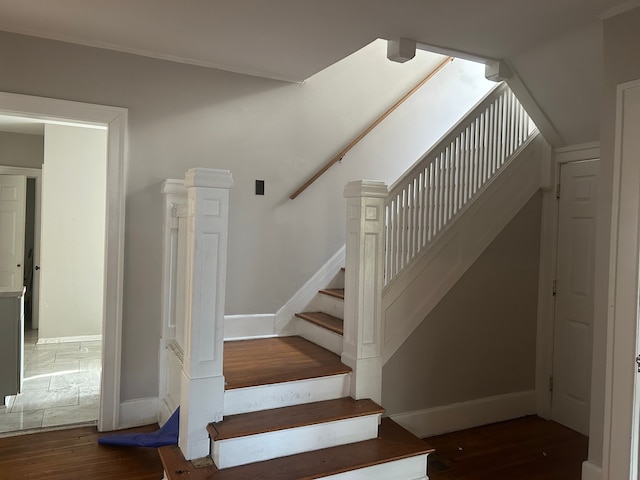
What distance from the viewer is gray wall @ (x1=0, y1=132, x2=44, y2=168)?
628 centimetres

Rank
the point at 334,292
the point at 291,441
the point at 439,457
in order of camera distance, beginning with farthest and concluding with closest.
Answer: the point at 334,292 < the point at 439,457 < the point at 291,441

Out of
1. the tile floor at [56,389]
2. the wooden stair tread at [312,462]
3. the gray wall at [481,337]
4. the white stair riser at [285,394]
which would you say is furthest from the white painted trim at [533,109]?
the tile floor at [56,389]

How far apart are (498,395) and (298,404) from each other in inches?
69.4

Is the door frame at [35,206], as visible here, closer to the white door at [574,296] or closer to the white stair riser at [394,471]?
the white stair riser at [394,471]

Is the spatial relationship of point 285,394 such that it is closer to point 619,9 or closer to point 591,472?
point 591,472

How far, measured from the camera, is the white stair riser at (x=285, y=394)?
2619 millimetres

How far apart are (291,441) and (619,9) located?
2811 mm

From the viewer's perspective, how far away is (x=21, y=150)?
6367 millimetres

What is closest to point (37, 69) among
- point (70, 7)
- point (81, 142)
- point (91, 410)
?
point (70, 7)

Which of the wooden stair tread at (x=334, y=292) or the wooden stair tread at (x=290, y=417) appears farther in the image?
the wooden stair tread at (x=334, y=292)

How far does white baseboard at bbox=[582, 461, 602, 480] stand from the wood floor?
0.22 m

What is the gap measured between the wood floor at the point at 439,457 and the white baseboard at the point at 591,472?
221mm

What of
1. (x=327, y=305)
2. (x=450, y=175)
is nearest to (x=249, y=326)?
(x=327, y=305)

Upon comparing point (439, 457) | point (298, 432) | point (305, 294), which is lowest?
point (439, 457)
